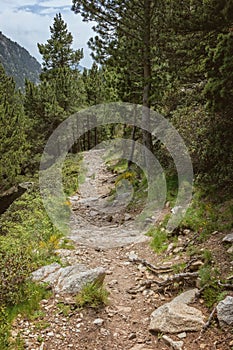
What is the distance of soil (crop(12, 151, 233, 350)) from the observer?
4.49 meters

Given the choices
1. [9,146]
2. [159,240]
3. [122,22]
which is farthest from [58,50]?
[159,240]

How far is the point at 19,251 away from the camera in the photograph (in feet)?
23.0

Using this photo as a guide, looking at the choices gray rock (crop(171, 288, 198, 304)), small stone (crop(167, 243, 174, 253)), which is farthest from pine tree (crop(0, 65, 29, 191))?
gray rock (crop(171, 288, 198, 304))

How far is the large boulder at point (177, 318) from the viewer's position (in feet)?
14.8

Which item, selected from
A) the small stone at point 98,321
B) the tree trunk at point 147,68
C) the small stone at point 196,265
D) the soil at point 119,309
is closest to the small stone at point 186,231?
the soil at point 119,309

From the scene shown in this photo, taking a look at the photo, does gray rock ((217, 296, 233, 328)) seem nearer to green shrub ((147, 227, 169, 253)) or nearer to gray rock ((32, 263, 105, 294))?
gray rock ((32, 263, 105, 294))

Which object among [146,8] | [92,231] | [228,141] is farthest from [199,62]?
[92,231]

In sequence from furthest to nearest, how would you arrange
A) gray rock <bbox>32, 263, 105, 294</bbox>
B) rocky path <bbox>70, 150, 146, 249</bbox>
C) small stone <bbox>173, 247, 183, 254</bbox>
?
rocky path <bbox>70, 150, 146, 249</bbox> → small stone <bbox>173, 247, 183, 254</bbox> → gray rock <bbox>32, 263, 105, 294</bbox>

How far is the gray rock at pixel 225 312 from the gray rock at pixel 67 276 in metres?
2.30

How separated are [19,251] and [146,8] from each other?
9268 millimetres

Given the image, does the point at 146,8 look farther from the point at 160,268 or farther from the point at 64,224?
the point at 160,268

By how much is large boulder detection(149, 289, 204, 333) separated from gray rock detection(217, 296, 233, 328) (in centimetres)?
31

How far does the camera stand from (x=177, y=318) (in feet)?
15.1

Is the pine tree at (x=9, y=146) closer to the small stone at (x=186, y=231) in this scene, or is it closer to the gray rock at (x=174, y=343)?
the small stone at (x=186, y=231)
